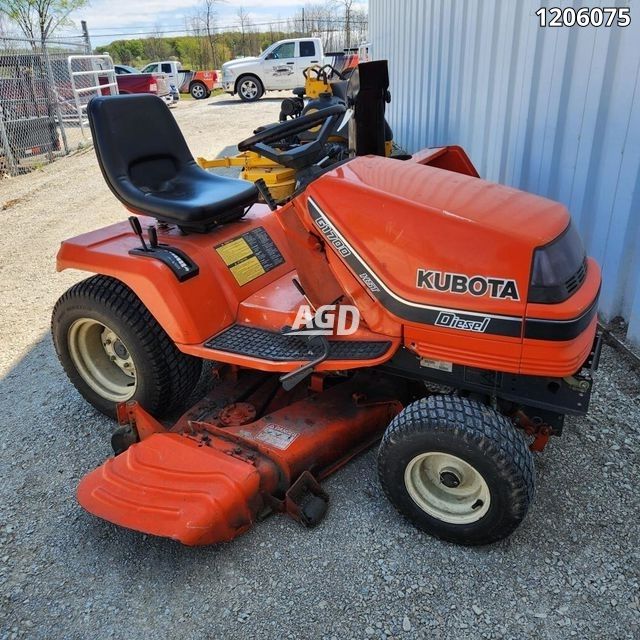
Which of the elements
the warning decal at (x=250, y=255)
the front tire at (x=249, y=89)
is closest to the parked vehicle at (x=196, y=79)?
the front tire at (x=249, y=89)

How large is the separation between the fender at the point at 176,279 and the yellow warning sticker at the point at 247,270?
0.02 m

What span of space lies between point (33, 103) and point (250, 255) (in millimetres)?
8611

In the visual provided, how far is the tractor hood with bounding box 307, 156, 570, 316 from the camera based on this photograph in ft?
5.91

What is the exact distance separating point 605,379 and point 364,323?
1.47 m

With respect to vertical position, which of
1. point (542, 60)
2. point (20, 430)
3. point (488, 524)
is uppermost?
point (542, 60)

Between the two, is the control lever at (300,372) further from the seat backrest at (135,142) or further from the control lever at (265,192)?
the seat backrest at (135,142)

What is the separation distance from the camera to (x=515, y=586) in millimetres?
1869

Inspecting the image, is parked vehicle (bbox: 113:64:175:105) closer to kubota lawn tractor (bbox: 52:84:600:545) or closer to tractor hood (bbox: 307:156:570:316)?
kubota lawn tractor (bbox: 52:84:600:545)

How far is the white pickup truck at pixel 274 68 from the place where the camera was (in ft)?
58.6

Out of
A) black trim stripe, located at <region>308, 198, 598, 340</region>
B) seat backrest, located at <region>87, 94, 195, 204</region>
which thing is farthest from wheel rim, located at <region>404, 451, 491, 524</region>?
seat backrest, located at <region>87, 94, 195, 204</region>

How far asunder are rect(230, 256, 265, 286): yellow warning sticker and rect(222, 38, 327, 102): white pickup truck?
16.8 metres

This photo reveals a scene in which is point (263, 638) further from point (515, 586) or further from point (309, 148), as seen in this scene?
point (309, 148)

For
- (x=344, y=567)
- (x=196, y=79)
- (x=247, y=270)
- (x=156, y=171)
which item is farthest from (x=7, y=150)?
(x=196, y=79)

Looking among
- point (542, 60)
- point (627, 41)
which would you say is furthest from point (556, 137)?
point (627, 41)
